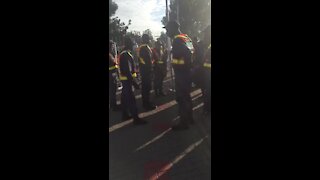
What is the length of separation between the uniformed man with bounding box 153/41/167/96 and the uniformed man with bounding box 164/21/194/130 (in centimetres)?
292

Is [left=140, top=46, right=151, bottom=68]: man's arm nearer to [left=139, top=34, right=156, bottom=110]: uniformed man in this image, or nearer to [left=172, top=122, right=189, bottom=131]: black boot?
[left=139, top=34, right=156, bottom=110]: uniformed man

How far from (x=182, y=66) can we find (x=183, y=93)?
0.43 metres

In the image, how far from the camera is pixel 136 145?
171 inches

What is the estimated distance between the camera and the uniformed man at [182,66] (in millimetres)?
4637

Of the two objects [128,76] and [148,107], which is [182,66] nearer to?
[128,76]

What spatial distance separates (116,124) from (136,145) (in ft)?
4.36

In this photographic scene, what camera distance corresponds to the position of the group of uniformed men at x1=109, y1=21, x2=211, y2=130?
466 cm

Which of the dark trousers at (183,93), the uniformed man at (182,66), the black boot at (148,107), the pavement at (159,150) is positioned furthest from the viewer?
the black boot at (148,107)

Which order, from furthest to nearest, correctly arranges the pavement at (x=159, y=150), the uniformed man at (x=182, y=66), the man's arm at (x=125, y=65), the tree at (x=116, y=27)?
the man's arm at (x=125, y=65)
the uniformed man at (x=182, y=66)
the pavement at (x=159, y=150)
the tree at (x=116, y=27)

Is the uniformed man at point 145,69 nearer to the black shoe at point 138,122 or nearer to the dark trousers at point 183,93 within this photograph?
the black shoe at point 138,122

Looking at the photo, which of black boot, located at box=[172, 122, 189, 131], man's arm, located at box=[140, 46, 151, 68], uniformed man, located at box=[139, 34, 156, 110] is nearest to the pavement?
black boot, located at box=[172, 122, 189, 131]

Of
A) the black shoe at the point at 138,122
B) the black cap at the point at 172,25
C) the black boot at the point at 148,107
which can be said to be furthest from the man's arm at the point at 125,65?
the black boot at the point at 148,107

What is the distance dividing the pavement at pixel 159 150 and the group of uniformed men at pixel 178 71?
0.71ft
